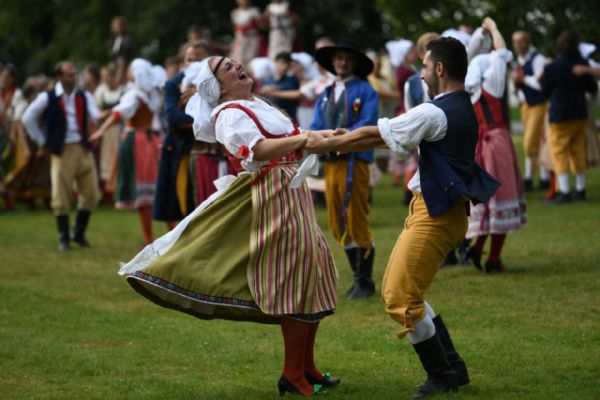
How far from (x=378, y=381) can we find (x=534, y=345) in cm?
120

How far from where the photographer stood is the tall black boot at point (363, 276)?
→ 28.0 feet

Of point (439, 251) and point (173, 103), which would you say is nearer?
point (439, 251)

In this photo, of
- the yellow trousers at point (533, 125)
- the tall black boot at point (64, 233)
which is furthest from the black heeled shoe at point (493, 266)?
the yellow trousers at point (533, 125)

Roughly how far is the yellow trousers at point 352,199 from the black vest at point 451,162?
2.99 metres

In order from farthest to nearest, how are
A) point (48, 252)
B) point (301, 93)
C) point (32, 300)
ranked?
point (301, 93) < point (48, 252) < point (32, 300)

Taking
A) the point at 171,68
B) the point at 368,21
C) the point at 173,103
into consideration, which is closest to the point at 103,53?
the point at 368,21

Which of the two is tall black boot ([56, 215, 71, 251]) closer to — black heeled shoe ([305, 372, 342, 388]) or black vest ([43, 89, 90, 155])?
black vest ([43, 89, 90, 155])

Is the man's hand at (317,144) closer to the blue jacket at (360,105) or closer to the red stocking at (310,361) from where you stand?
the red stocking at (310,361)

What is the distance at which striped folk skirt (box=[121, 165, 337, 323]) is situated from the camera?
5.70 m

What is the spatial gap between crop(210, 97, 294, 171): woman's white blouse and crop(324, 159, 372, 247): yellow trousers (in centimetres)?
268

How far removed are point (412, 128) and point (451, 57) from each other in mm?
489

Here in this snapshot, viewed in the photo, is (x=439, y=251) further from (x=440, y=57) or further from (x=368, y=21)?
(x=368, y=21)

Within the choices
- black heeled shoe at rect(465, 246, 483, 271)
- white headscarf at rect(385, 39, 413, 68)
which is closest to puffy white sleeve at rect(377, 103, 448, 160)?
black heeled shoe at rect(465, 246, 483, 271)

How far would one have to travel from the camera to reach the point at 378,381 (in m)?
6.08
